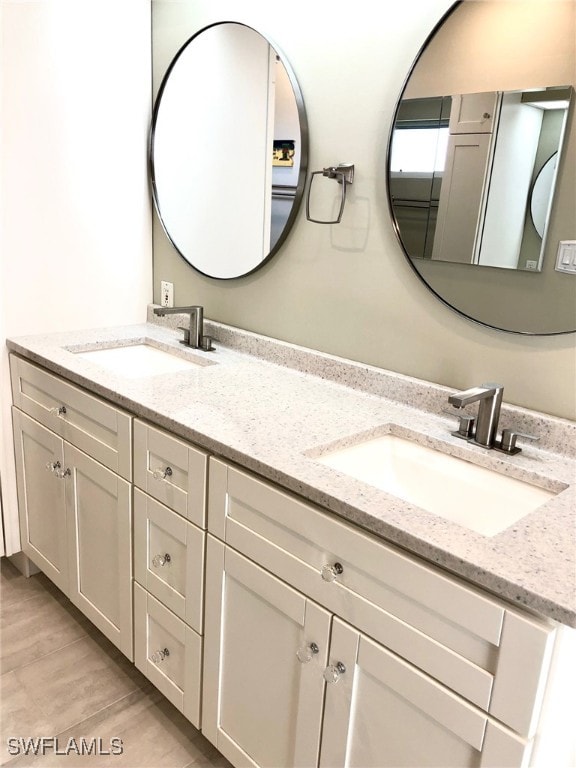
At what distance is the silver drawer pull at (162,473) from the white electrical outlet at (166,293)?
963 mm

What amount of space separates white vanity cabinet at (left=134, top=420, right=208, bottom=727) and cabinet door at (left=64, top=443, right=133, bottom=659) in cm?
5

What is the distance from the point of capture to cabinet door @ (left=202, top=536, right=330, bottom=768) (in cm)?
122

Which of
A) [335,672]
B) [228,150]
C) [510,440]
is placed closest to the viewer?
[335,672]

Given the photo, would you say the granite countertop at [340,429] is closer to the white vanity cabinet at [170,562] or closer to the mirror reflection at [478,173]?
the white vanity cabinet at [170,562]

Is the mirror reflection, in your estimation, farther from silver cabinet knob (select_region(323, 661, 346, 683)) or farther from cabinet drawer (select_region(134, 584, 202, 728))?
cabinet drawer (select_region(134, 584, 202, 728))

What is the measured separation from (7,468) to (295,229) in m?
1.30

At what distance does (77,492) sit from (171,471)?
552mm

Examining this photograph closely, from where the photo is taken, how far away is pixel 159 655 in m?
1.66

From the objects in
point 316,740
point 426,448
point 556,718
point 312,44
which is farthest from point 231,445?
point 312,44

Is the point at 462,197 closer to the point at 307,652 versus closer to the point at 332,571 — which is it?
the point at 332,571

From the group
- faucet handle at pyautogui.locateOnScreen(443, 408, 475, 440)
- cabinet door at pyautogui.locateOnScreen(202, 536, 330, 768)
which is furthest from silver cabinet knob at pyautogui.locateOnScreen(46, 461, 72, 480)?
faucet handle at pyautogui.locateOnScreen(443, 408, 475, 440)

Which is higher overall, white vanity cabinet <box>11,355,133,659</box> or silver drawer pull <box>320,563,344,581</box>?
silver drawer pull <box>320,563,344,581</box>

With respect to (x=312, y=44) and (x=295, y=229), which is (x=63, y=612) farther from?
(x=312, y=44)

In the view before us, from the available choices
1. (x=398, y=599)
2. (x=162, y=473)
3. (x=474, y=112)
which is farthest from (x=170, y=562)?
(x=474, y=112)
